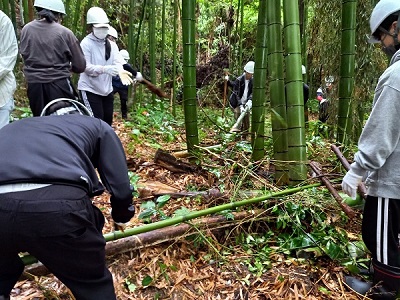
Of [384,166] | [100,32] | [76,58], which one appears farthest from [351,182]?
[100,32]

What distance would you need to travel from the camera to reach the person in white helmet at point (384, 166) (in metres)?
1.83

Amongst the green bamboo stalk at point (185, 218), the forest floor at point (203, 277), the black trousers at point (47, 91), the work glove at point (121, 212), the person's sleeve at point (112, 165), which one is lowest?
the forest floor at point (203, 277)

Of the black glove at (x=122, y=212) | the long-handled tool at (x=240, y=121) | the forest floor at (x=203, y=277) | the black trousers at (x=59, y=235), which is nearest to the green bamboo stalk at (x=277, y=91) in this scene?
the forest floor at (x=203, y=277)

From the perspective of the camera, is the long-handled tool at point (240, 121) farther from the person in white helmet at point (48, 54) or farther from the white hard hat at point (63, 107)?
the white hard hat at point (63, 107)

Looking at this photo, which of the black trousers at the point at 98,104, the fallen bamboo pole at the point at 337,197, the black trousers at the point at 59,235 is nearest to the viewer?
the black trousers at the point at 59,235

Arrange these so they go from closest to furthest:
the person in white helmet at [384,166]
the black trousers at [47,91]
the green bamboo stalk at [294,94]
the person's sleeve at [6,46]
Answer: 1. the person in white helmet at [384,166]
2. the green bamboo stalk at [294,94]
3. the person's sleeve at [6,46]
4. the black trousers at [47,91]

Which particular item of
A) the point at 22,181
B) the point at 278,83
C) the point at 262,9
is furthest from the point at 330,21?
the point at 22,181

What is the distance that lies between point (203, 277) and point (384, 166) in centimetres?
122

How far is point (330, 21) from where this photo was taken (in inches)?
181

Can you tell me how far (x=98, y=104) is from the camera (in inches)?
160

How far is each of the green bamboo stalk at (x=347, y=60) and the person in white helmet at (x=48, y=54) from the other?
2.33 meters

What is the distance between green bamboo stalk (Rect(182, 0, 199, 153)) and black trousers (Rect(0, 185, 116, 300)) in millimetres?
2007

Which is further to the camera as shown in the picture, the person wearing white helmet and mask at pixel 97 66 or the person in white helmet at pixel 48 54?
the person wearing white helmet and mask at pixel 97 66

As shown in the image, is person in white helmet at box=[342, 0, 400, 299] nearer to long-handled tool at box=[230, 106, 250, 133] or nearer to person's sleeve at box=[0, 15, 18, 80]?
person's sleeve at box=[0, 15, 18, 80]
